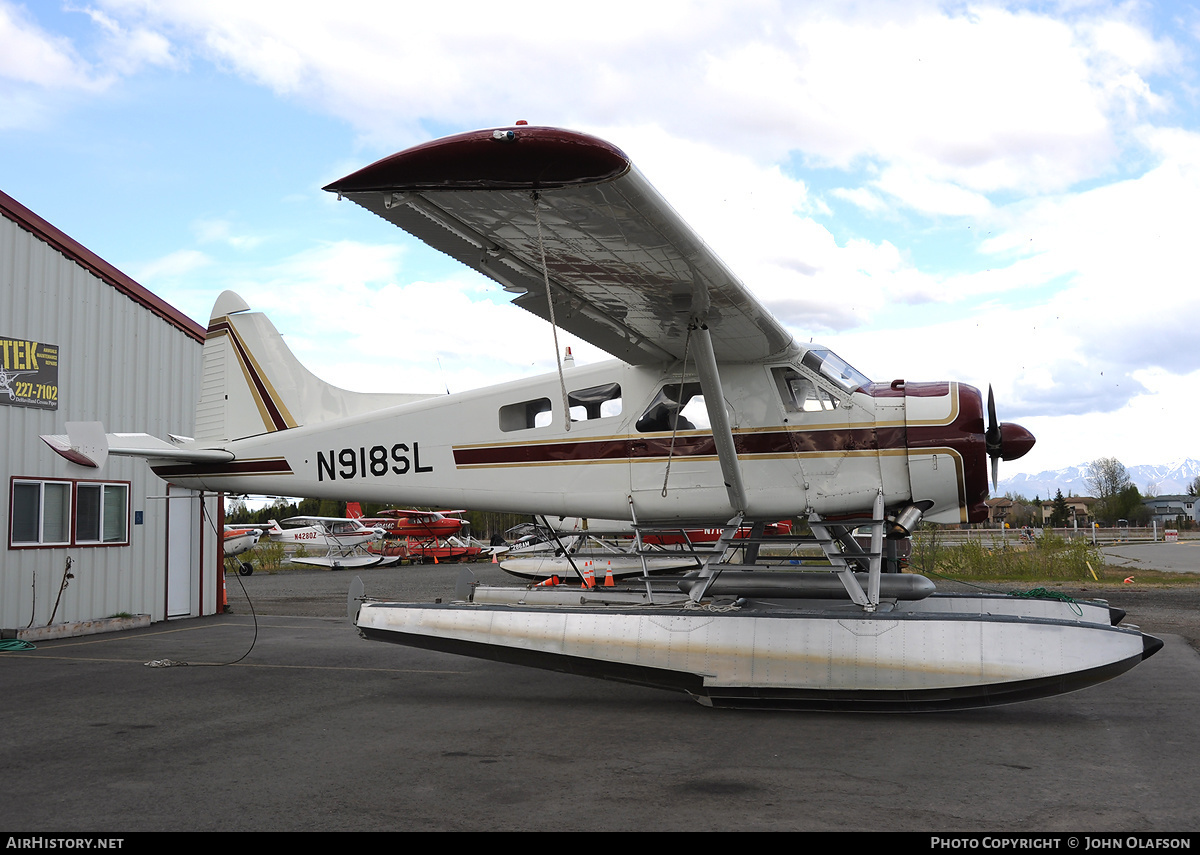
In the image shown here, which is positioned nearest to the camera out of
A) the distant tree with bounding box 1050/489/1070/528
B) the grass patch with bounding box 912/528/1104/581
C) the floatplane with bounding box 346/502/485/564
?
the grass patch with bounding box 912/528/1104/581

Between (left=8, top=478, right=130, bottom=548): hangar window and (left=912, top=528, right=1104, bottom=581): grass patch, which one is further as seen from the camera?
(left=912, top=528, right=1104, bottom=581): grass patch

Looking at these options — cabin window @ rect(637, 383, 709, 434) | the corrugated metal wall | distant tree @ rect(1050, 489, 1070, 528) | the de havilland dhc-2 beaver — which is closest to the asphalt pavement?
the de havilland dhc-2 beaver

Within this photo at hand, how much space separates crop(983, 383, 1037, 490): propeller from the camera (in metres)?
7.15

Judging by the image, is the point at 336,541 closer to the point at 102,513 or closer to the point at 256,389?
the point at 102,513

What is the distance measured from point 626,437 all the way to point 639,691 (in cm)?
232

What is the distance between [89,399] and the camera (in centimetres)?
1214

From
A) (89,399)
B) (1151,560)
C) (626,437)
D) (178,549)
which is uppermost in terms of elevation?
(89,399)

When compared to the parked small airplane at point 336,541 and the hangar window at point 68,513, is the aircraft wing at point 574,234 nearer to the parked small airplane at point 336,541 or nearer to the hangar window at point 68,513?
the hangar window at point 68,513

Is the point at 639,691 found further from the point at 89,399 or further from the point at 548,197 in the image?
the point at 89,399

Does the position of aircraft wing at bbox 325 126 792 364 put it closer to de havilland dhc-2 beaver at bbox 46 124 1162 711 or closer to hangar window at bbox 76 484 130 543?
de havilland dhc-2 beaver at bbox 46 124 1162 711

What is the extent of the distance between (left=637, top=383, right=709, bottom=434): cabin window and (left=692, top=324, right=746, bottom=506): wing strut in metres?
0.53

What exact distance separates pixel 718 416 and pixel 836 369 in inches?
58.1
